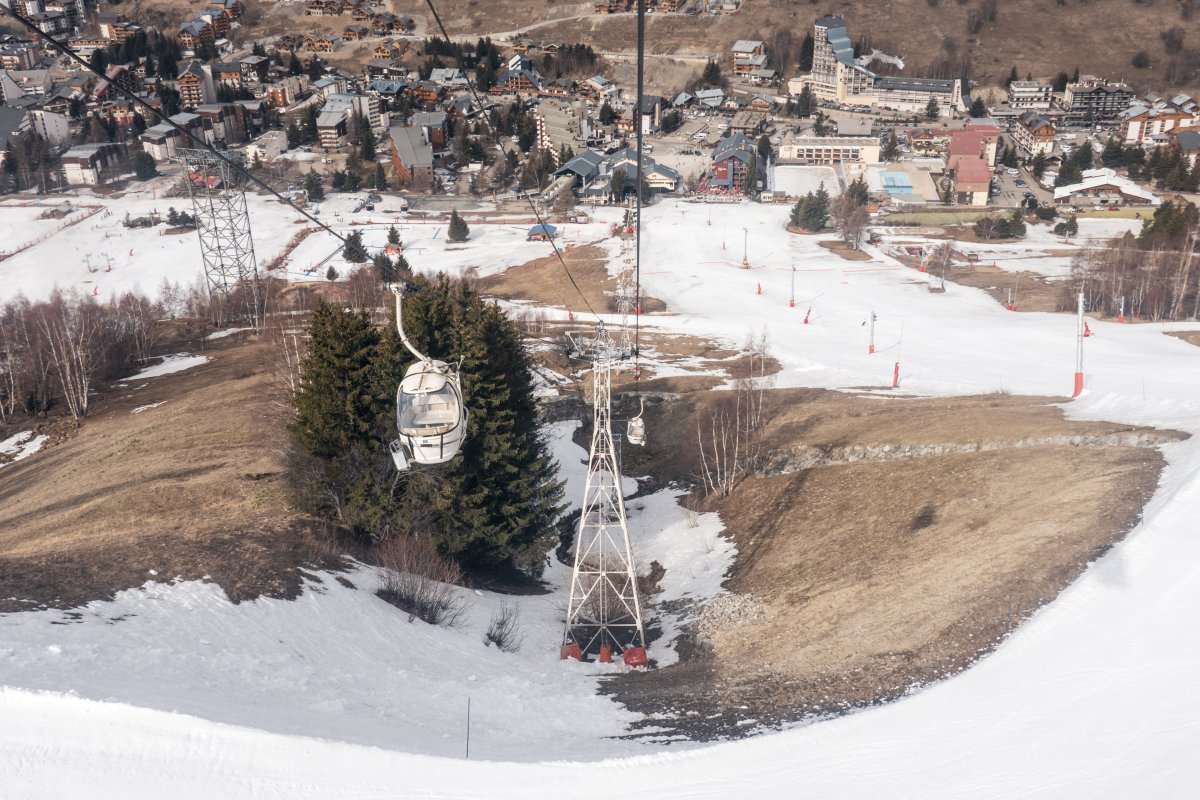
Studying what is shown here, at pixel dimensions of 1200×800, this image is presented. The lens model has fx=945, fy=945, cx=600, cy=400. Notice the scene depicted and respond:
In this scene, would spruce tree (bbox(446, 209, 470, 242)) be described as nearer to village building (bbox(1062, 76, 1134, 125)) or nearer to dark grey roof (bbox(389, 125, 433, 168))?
dark grey roof (bbox(389, 125, 433, 168))

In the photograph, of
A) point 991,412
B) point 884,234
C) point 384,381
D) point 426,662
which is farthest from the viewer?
point 884,234

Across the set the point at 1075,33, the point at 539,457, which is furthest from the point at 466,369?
the point at 1075,33

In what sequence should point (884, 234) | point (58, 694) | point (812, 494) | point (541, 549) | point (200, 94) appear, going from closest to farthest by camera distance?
1. point (58, 694)
2. point (541, 549)
3. point (812, 494)
4. point (884, 234)
5. point (200, 94)

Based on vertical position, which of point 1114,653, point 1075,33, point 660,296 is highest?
point 1075,33

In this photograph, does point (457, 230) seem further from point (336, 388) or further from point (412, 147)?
point (336, 388)

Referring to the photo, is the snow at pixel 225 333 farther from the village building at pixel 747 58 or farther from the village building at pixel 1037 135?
the village building at pixel 747 58

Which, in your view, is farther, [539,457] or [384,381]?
[539,457]

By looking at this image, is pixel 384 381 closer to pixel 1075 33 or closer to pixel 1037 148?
pixel 1037 148
